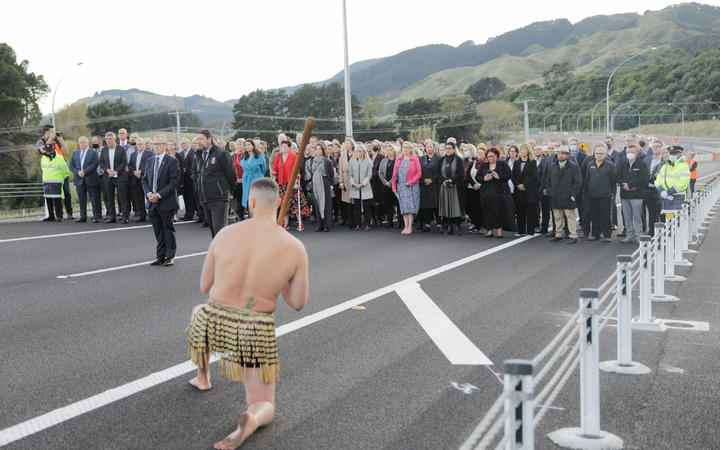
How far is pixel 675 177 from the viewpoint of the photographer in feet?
50.1

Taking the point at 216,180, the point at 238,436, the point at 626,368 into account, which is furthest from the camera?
the point at 216,180

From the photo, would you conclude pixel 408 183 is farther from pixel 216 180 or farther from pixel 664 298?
pixel 664 298

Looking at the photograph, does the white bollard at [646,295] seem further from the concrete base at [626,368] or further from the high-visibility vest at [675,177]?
the high-visibility vest at [675,177]

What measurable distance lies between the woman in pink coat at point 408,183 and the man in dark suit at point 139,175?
6.52m

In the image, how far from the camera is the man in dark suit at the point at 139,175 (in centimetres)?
1788

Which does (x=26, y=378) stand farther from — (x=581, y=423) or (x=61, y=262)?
(x=61, y=262)

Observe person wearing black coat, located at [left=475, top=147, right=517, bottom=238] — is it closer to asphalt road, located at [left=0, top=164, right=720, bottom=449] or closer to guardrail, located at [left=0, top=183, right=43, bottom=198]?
asphalt road, located at [left=0, top=164, right=720, bottom=449]

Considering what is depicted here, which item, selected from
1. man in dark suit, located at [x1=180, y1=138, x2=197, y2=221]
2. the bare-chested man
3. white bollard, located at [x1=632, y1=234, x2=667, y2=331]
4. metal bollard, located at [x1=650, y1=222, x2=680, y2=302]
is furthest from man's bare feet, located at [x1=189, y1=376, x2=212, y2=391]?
man in dark suit, located at [x1=180, y1=138, x2=197, y2=221]

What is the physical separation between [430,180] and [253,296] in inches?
498

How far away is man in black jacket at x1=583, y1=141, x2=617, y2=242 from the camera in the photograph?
1512 cm

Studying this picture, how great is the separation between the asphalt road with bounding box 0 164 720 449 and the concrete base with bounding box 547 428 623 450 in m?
0.11

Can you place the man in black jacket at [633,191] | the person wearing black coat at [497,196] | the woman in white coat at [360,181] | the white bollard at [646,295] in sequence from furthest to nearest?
the woman in white coat at [360,181] → the person wearing black coat at [497,196] → the man in black jacket at [633,191] → the white bollard at [646,295]

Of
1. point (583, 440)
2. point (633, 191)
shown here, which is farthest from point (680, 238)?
point (583, 440)

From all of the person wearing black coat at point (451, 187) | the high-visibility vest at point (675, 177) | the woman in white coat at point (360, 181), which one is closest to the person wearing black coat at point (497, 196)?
the person wearing black coat at point (451, 187)
